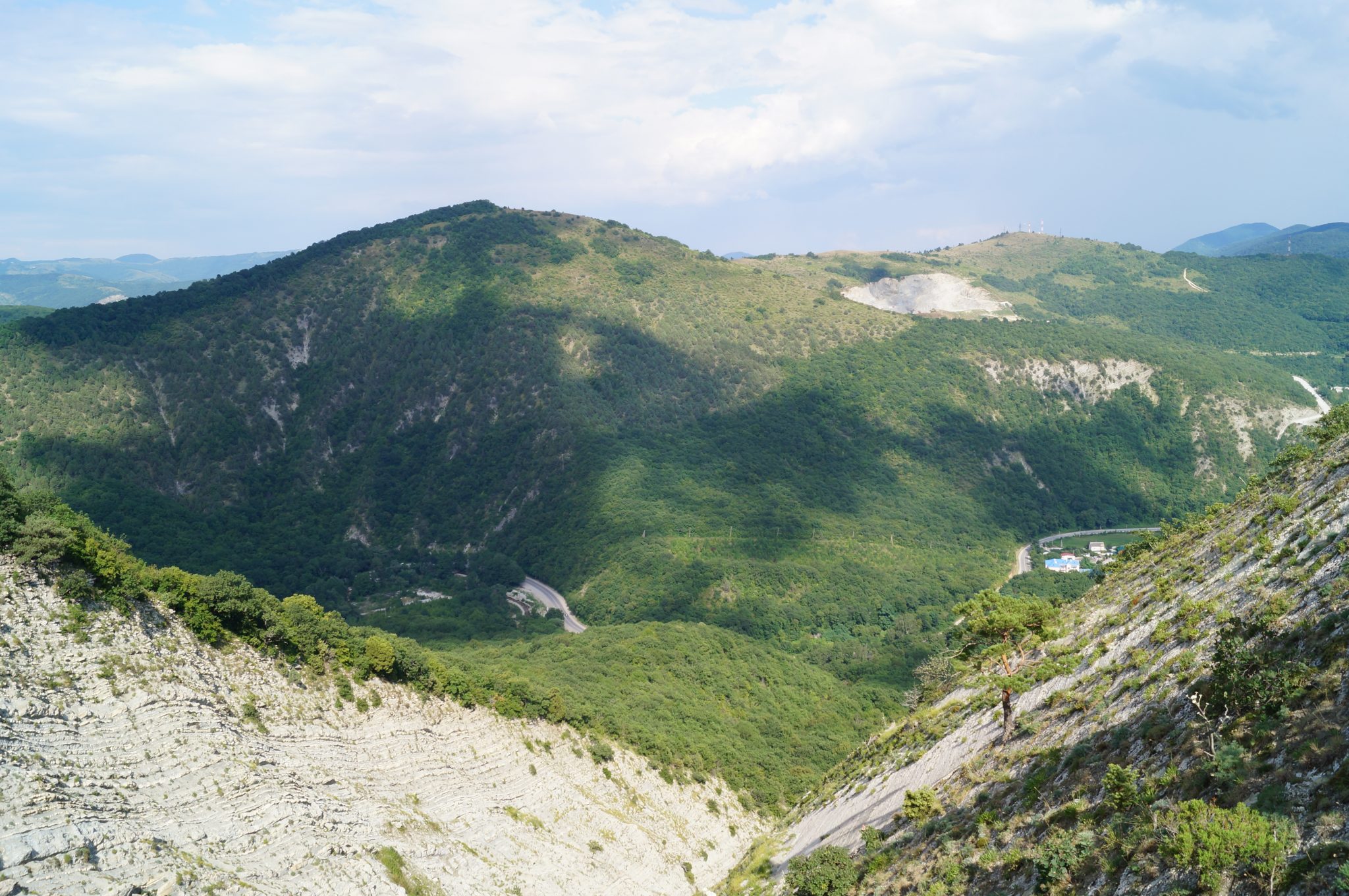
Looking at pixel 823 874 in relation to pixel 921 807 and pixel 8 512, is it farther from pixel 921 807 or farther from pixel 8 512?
pixel 8 512

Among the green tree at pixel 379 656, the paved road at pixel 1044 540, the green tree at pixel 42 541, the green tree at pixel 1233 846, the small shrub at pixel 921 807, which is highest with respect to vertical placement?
the green tree at pixel 42 541

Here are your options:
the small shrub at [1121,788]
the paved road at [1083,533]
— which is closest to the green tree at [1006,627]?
the small shrub at [1121,788]

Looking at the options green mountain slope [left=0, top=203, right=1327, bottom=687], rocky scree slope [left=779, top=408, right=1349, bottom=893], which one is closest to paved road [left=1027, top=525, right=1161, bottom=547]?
green mountain slope [left=0, top=203, right=1327, bottom=687]

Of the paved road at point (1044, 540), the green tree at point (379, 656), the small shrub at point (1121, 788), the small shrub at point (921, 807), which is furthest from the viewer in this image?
the paved road at point (1044, 540)

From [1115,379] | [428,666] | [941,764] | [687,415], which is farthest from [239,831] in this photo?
[1115,379]

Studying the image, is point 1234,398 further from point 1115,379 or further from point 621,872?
point 621,872

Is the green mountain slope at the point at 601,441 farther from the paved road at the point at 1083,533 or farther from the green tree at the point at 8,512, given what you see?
the green tree at the point at 8,512
